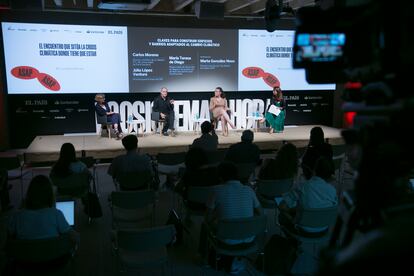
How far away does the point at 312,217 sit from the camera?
130 inches

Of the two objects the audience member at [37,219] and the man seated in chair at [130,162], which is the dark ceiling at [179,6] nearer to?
the man seated in chair at [130,162]

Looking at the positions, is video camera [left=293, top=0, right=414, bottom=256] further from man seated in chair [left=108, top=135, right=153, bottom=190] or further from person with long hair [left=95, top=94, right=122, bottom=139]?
person with long hair [left=95, top=94, right=122, bottom=139]

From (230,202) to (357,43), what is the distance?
7.07 feet

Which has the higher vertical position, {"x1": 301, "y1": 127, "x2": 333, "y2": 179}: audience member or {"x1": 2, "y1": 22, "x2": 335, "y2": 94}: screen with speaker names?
{"x1": 2, "y1": 22, "x2": 335, "y2": 94}: screen with speaker names

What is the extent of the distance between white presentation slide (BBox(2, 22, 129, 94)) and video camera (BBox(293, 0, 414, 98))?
811 cm

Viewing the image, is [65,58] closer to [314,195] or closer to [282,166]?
[282,166]

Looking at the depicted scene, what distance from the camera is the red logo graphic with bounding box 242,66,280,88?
1016 cm

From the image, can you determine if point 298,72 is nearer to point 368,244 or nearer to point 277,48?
point 277,48

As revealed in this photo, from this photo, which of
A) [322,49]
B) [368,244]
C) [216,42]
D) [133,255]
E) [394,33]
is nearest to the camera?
[368,244]

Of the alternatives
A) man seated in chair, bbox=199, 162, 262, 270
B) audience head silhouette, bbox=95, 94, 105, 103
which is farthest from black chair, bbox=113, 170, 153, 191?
audience head silhouette, bbox=95, 94, 105, 103

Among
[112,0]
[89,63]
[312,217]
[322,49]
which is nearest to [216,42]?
[89,63]

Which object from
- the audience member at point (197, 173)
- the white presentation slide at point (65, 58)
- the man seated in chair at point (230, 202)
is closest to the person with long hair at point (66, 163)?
the audience member at point (197, 173)

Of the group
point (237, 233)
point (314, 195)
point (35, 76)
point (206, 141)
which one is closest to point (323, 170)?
point (314, 195)

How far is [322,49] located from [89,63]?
825cm
